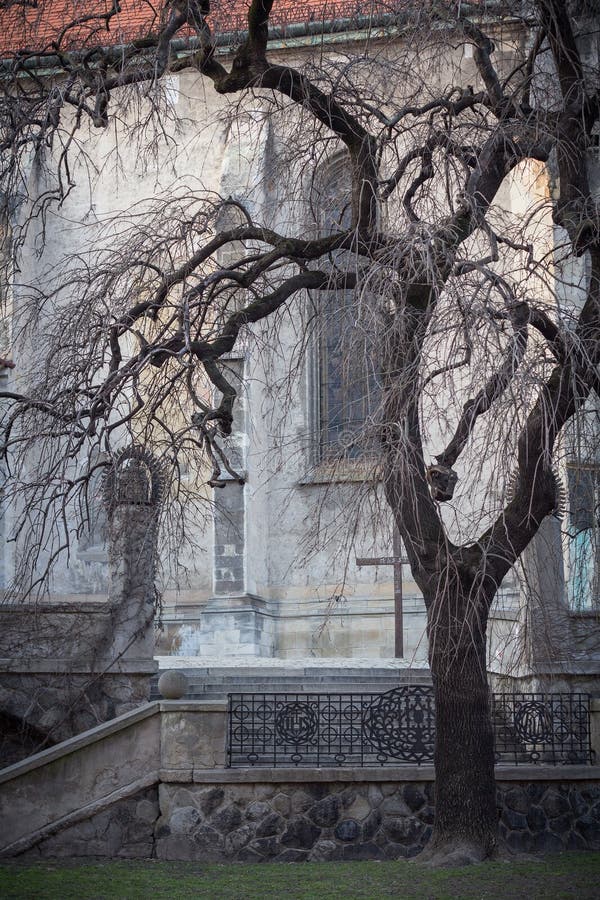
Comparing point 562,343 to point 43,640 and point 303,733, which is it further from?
point 43,640

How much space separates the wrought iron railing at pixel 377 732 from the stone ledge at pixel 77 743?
0.77 m

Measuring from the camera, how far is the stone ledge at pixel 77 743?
9.82m

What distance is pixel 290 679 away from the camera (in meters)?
11.6

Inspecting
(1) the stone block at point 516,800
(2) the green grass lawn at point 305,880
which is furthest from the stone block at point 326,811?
(1) the stone block at point 516,800

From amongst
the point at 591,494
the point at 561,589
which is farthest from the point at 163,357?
the point at 561,589

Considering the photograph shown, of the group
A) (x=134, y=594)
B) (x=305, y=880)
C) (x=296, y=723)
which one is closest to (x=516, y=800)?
(x=296, y=723)

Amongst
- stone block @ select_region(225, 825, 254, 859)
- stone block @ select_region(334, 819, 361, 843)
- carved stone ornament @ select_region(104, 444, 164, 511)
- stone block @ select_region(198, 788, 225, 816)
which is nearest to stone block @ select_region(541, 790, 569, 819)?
stone block @ select_region(334, 819, 361, 843)

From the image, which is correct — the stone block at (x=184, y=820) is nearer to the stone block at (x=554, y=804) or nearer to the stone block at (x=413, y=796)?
the stone block at (x=413, y=796)

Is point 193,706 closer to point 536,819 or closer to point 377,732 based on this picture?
point 377,732

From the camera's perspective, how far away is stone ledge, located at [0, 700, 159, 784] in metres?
9.82

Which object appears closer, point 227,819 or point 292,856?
point 292,856

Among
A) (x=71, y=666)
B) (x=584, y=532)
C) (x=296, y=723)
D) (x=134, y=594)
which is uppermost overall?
(x=584, y=532)

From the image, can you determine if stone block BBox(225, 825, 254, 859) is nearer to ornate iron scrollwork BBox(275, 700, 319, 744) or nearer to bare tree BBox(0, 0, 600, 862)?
ornate iron scrollwork BBox(275, 700, 319, 744)

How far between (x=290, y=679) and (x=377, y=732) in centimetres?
189
